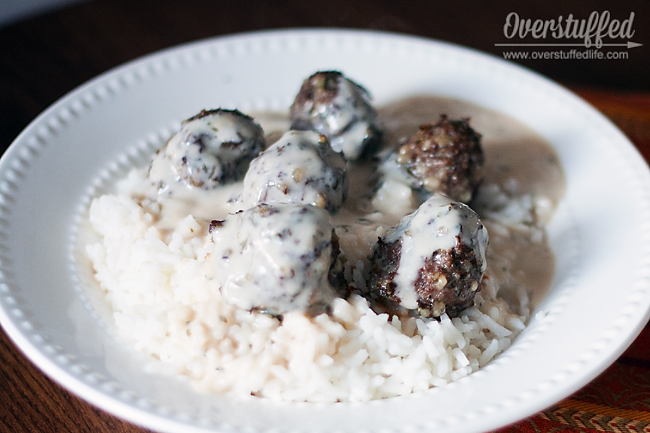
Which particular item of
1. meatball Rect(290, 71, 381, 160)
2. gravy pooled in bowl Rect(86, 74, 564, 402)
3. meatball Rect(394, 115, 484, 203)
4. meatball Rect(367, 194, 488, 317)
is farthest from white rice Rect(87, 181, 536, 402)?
meatball Rect(290, 71, 381, 160)

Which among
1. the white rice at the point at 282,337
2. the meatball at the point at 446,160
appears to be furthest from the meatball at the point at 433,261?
the meatball at the point at 446,160

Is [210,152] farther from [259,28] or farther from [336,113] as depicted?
[259,28]

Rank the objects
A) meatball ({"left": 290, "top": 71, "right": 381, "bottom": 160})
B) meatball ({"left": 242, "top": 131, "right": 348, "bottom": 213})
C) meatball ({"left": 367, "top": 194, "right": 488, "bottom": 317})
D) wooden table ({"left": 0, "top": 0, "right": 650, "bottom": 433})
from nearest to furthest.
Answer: meatball ({"left": 367, "top": 194, "right": 488, "bottom": 317}) → meatball ({"left": 242, "top": 131, "right": 348, "bottom": 213}) → meatball ({"left": 290, "top": 71, "right": 381, "bottom": 160}) → wooden table ({"left": 0, "top": 0, "right": 650, "bottom": 433})

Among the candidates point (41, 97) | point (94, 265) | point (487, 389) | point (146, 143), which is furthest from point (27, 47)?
point (487, 389)

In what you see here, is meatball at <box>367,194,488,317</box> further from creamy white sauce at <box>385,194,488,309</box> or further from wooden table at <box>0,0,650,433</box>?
wooden table at <box>0,0,650,433</box>

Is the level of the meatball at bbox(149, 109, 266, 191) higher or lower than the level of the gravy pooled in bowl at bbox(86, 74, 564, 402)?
higher

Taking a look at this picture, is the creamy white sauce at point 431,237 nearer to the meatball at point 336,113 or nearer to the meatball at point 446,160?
the meatball at point 446,160

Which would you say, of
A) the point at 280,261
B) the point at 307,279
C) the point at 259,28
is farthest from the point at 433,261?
the point at 259,28
